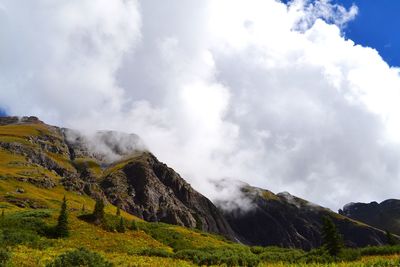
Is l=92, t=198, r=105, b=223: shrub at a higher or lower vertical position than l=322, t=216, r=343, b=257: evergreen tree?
higher

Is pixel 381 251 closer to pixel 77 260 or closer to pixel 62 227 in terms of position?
pixel 77 260

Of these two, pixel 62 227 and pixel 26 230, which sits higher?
pixel 62 227

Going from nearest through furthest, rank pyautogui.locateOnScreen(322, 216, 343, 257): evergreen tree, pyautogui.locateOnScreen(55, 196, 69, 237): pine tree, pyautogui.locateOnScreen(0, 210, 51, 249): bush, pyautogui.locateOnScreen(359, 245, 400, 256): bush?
pyautogui.locateOnScreen(359, 245, 400, 256): bush, pyautogui.locateOnScreen(0, 210, 51, 249): bush, pyautogui.locateOnScreen(322, 216, 343, 257): evergreen tree, pyautogui.locateOnScreen(55, 196, 69, 237): pine tree

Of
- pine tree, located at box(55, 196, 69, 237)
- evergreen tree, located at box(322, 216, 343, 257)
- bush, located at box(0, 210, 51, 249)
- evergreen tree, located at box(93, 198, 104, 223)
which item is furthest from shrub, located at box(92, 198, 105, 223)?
evergreen tree, located at box(322, 216, 343, 257)

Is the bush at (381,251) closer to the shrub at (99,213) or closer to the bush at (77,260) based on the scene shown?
the bush at (77,260)

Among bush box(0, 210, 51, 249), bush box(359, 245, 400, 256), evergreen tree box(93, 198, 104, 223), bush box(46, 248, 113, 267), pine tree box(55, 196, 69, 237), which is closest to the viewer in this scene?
bush box(46, 248, 113, 267)

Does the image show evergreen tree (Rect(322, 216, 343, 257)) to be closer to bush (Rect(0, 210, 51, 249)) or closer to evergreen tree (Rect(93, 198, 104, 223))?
bush (Rect(0, 210, 51, 249))

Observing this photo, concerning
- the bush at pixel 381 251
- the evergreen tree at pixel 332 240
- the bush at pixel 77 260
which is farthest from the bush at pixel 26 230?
the bush at pixel 381 251

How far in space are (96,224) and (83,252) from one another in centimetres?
3937

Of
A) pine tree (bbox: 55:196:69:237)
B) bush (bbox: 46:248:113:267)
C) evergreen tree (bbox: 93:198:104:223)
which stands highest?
evergreen tree (bbox: 93:198:104:223)

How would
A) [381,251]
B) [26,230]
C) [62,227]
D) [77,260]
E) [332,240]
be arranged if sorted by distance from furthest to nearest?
[62,227]
[26,230]
[332,240]
[381,251]
[77,260]

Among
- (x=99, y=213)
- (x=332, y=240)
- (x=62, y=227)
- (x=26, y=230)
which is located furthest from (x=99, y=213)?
(x=332, y=240)

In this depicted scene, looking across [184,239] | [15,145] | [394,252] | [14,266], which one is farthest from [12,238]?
[15,145]

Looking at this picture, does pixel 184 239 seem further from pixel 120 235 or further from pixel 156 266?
pixel 156 266
